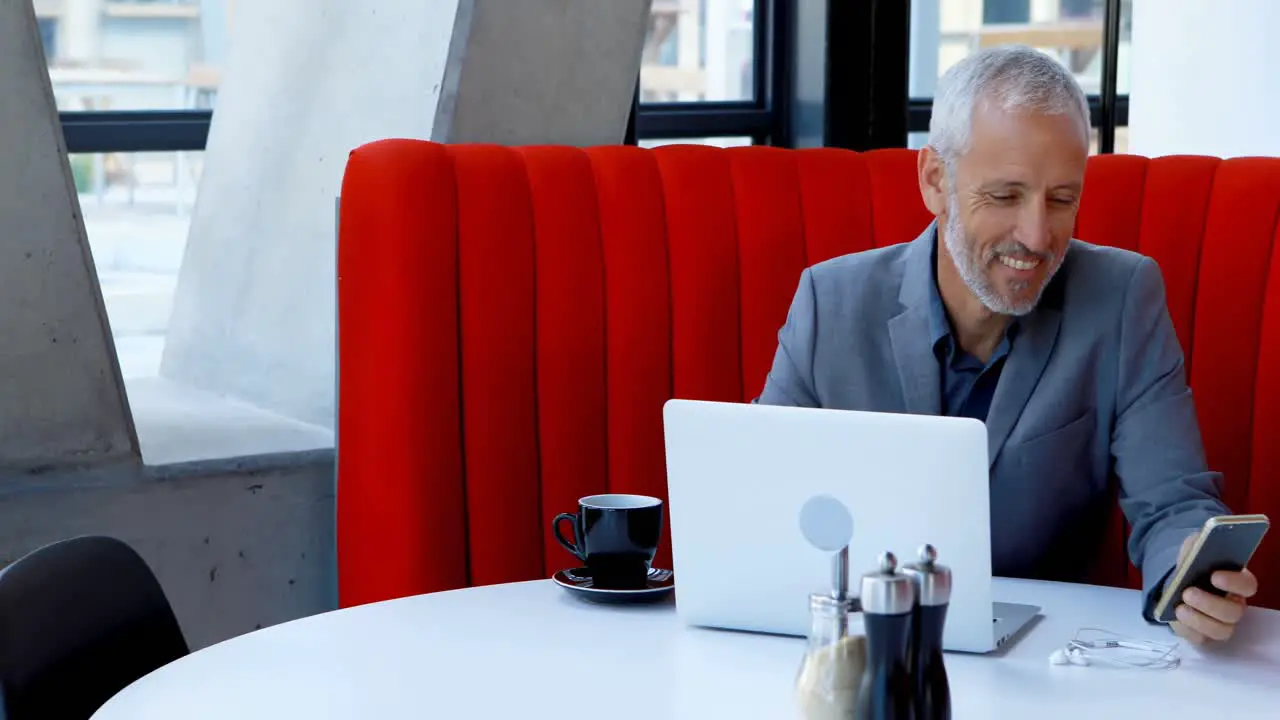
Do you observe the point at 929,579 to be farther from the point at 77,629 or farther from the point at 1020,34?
the point at 1020,34

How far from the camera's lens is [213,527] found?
8.46ft

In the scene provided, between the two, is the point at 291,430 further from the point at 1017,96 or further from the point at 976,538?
the point at 976,538

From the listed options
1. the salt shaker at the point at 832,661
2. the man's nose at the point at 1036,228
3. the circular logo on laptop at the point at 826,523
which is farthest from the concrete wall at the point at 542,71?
the salt shaker at the point at 832,661

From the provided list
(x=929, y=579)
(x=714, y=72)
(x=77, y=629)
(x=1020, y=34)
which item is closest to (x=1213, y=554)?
(x=929, y=579)

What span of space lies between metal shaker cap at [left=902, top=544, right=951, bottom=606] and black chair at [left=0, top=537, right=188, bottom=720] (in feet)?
2.46

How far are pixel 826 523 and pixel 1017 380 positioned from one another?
2.47 feet

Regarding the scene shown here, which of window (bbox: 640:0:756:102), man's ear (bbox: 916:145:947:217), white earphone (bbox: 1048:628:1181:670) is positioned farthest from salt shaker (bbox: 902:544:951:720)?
window (bbox: 640:0:756:102)

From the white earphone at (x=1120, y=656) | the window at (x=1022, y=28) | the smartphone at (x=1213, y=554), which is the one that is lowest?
the white earphone at (x=1120, y=656)

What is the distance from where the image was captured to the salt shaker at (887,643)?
1.04m

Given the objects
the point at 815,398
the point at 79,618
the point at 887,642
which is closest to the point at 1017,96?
the point at 815,398

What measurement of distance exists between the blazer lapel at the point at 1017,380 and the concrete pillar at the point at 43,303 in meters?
1.39

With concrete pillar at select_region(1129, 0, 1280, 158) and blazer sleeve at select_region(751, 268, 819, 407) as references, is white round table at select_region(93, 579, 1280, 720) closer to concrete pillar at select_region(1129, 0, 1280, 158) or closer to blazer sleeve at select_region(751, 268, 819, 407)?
blazer sleeve at select_region(751, 268, 819, 407)

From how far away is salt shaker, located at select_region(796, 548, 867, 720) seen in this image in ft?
3.61

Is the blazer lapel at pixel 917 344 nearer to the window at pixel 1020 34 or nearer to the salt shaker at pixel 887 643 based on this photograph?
the salt shaker at pixel 887 643
